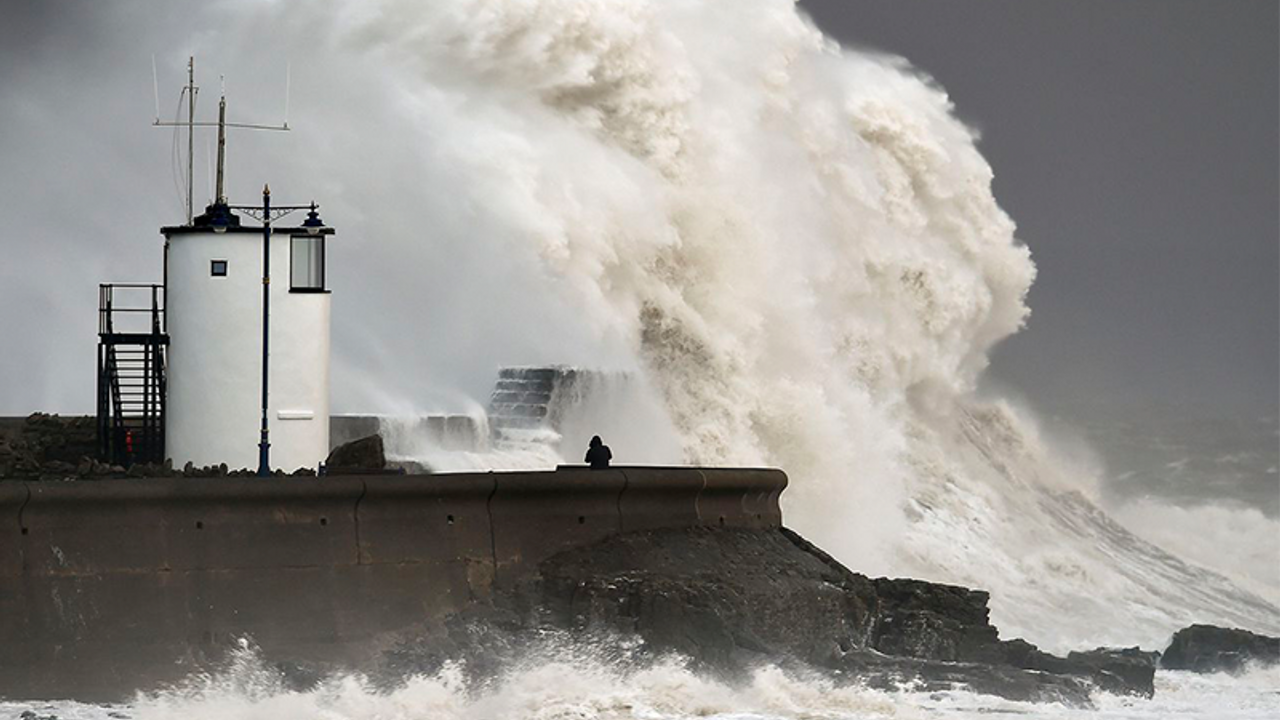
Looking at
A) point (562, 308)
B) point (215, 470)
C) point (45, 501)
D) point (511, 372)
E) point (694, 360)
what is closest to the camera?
point (45, 501)

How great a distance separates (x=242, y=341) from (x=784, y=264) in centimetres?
1605

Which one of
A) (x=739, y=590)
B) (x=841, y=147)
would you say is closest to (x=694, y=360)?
(x=841, y=147)

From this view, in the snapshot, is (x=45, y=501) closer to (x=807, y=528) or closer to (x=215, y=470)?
(x=215, y=470)

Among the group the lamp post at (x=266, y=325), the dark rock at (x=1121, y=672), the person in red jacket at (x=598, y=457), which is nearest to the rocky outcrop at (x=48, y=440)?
the lamp post at (x=266, y=325)

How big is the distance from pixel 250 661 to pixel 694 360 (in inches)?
565

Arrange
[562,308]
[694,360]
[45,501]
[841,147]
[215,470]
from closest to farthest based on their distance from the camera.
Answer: [45,501] → [215,470] → [562,308] → [694,360] → [841,147]

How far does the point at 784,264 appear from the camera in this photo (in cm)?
3394

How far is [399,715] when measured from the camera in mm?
16953

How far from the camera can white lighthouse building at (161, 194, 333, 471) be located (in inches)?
731

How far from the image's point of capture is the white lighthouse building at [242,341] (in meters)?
18.6

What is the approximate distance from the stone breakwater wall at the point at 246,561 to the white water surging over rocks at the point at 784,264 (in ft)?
31.6

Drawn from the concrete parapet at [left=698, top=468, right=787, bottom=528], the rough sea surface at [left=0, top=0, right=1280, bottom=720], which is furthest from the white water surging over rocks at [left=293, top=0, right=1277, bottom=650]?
the concrete parapet at [left=698, top=468, right=787, bottom=528]

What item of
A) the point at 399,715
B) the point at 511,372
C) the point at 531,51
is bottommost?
the point at 399,715

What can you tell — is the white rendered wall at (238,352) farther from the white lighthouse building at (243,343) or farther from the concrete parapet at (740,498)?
the concrete parapet at (740,498)
